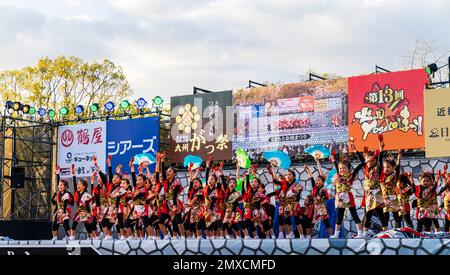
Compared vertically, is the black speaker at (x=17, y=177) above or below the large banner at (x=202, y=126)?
below

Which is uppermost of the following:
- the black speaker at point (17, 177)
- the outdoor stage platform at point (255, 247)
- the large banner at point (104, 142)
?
the large banner at point (104, 142)

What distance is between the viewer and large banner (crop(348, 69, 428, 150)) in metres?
14.0

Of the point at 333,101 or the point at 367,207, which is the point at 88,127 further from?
the point at 367,207

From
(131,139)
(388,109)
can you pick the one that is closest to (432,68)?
(388,109)

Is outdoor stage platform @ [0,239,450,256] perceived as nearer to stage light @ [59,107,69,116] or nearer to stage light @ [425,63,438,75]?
stage light @ [425,63,438,75]

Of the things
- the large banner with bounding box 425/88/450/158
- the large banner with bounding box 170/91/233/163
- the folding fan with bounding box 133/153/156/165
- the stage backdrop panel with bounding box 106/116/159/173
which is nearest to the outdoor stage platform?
the large banner with bounding box 425/88/450/158

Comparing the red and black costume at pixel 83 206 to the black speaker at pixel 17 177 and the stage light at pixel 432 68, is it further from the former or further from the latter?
the stage light at pixel 432 68

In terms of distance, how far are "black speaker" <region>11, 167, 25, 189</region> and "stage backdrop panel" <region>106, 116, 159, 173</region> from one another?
92.4 inches

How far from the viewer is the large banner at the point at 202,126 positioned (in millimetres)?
16406

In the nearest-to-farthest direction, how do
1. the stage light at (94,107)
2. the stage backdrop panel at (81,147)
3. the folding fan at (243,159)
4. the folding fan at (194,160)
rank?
the folding fan at (243,159), the folding fan at (194,160), the stage light at (94,107), the stage backdrop panel at (81,147)

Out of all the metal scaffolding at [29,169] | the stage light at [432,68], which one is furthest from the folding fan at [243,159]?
the metal scaffolding at [29,169]

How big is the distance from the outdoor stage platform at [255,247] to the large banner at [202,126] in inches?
387

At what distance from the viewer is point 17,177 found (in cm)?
1803
